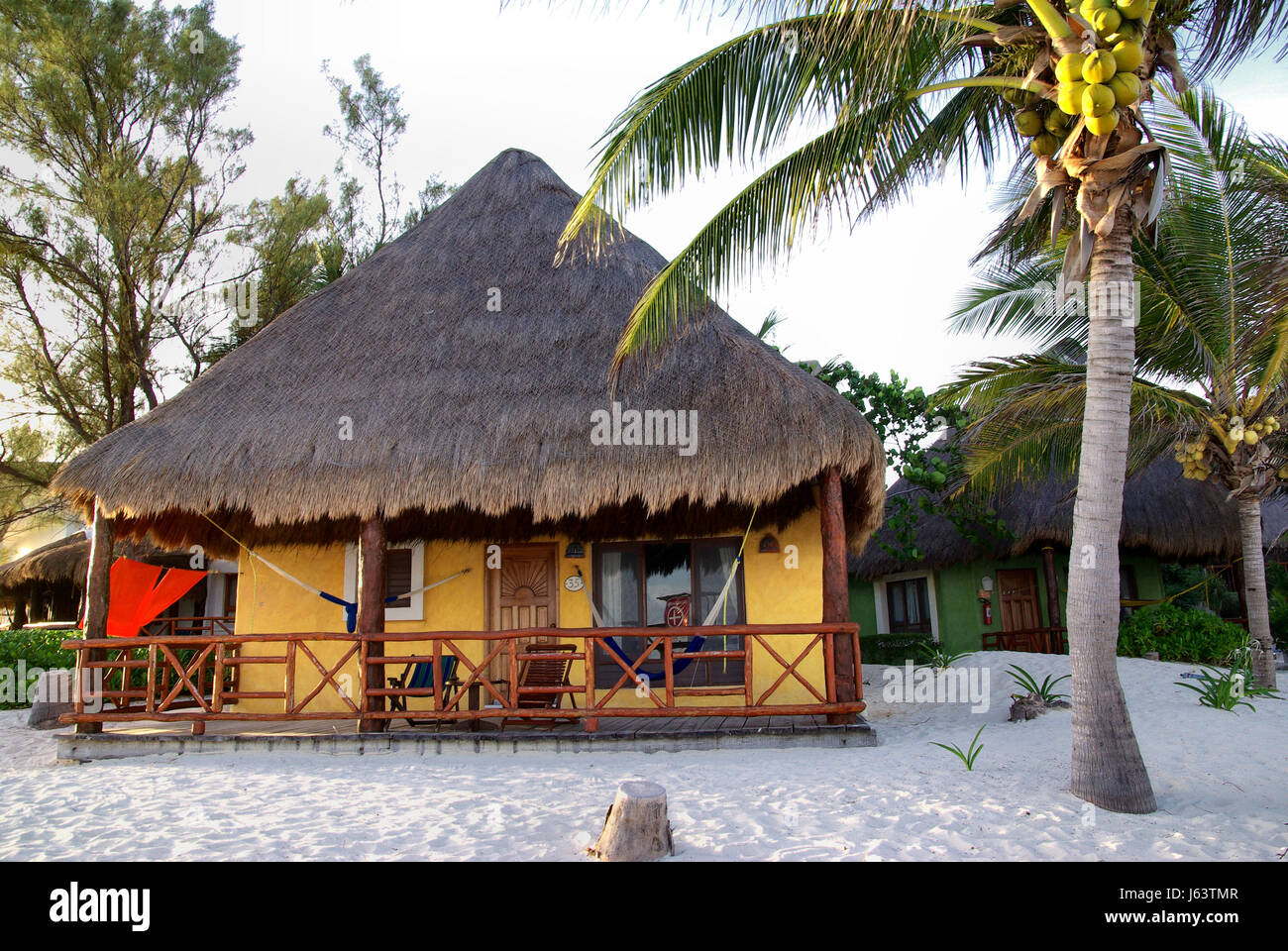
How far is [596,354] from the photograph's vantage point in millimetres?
7988

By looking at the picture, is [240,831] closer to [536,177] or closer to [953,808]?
[953,808]

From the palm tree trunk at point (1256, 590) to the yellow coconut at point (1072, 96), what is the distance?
6.63 m

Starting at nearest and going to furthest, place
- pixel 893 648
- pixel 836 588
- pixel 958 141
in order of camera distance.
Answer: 1. pixel 958 141
2. pixel 836 588
3. pixel 893 648

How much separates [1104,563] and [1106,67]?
255cm

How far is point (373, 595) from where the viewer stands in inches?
285

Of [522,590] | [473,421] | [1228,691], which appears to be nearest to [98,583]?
[473,421]

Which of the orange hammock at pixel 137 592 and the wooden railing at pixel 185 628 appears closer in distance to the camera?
the orange hammock at pixel 137 592

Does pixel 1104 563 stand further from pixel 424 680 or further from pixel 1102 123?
pixel 424 680

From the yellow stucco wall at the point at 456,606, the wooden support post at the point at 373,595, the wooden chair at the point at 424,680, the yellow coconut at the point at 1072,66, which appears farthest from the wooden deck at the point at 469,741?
the yellow coconut at the point at 1072,66

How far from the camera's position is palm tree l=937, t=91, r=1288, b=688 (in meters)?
7.53

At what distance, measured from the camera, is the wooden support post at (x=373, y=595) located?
7.11 metres

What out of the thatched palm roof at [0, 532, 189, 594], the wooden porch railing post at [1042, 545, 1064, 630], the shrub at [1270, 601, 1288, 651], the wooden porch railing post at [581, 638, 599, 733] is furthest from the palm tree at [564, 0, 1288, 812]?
the thatched palm roof at [0, 532, 189, 594]

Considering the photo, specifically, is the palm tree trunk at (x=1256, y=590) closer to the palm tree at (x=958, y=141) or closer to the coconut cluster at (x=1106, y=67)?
the palm tree at (x=958, y=141)

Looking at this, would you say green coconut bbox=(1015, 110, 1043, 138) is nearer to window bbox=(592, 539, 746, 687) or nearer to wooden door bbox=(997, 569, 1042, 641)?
window bbox=(592, 539, 746, 687)
